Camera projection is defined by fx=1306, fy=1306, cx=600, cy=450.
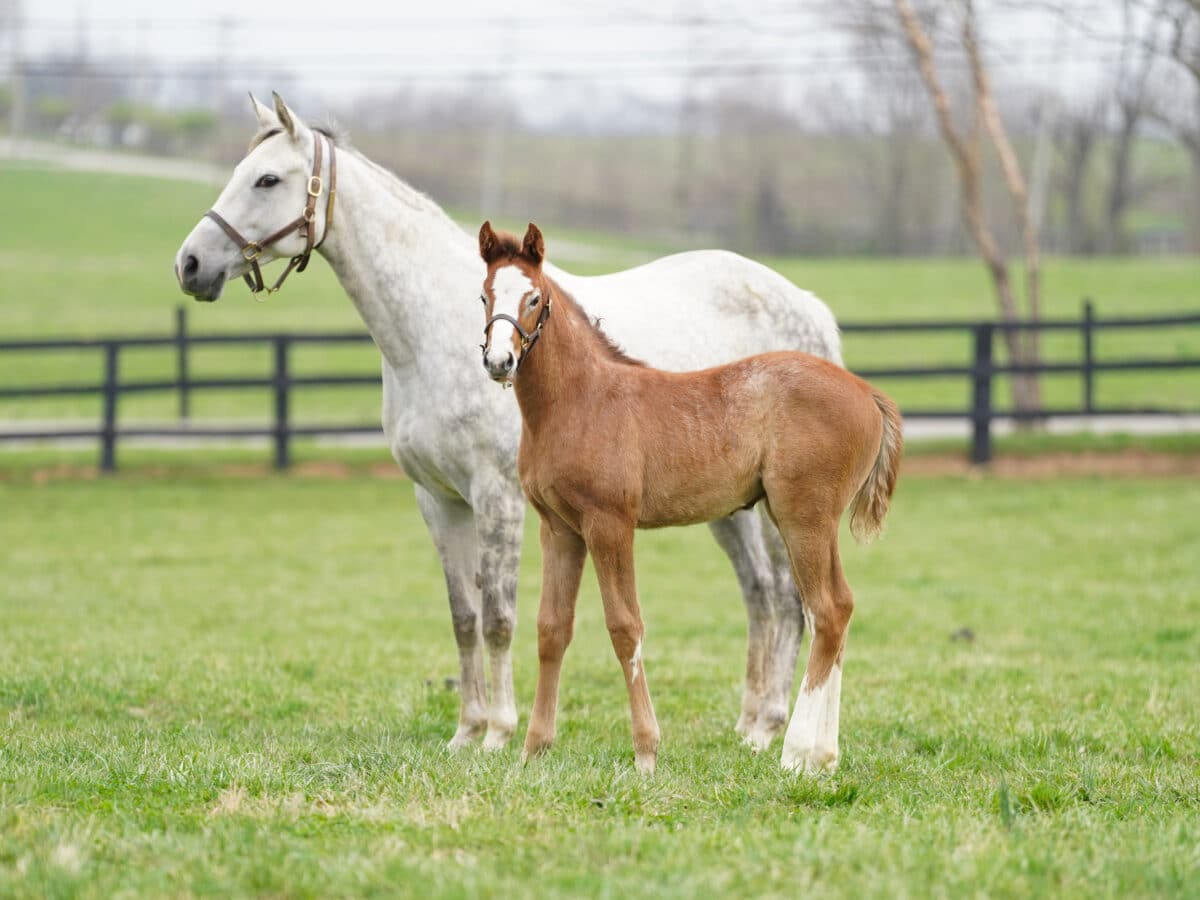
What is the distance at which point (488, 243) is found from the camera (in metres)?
4.72

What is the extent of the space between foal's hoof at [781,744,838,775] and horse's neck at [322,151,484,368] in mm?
2290

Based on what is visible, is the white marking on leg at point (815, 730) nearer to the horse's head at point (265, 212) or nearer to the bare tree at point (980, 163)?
the horse's head at point (265, 212)

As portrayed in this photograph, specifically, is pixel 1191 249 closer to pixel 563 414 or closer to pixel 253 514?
pixel 253 514

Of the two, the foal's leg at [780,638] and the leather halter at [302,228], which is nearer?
the leather halter at [302,228]

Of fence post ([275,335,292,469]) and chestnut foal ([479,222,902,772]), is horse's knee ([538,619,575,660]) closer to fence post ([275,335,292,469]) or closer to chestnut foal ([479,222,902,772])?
chestnut foal ([479,222,902,772])

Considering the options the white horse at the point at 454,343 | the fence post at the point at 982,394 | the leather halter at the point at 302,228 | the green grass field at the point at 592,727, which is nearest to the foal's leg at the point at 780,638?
the white horse at the point at 454,343

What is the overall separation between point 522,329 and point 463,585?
6.49 feet

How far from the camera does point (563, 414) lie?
15.9ft

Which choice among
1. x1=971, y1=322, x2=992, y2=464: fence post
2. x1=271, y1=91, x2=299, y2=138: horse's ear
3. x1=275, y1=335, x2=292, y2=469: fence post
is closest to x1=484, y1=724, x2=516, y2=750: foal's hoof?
x1=271, y1=91, x2=299, y2=138: horse's ear

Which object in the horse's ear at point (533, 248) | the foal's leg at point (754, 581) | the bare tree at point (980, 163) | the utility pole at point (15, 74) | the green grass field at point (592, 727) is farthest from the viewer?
the utility pole at point (15, 74)

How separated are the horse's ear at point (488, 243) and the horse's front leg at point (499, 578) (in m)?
1.33

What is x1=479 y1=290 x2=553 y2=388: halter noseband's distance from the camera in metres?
4.51

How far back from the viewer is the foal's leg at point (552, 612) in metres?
5.03

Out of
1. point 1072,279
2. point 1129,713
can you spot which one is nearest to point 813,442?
point 1129,713
